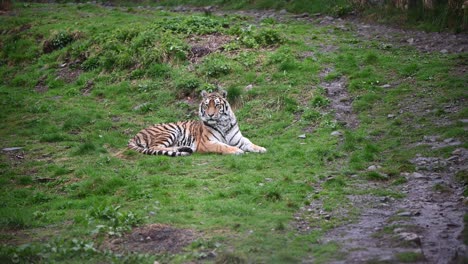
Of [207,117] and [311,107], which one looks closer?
[207,117]

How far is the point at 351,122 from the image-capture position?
13812mm

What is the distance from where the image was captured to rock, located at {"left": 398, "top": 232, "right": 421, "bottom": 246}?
752cm

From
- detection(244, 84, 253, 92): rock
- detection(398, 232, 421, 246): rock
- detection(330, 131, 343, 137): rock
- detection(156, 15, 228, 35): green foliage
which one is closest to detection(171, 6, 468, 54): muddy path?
detection(156, 15, 228, 35): green foliage

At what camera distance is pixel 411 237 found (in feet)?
25.0

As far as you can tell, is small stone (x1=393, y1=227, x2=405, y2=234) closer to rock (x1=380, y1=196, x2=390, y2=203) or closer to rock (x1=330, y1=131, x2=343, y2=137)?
rock (x1=380, y1=196, x2=390, y2=203)

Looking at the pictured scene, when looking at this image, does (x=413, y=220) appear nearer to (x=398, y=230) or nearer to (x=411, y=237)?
(x=398, y=230)

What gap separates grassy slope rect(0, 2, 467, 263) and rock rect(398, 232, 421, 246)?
0.80 meters

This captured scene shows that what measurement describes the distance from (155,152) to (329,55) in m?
6.42

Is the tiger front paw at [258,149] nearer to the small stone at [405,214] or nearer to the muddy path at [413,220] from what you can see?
the muddy path at [413,220]

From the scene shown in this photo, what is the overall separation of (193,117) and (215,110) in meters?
1.99

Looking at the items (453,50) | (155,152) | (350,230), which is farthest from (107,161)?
(453,50)

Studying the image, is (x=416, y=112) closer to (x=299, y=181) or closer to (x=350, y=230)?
(x=299, y=181)

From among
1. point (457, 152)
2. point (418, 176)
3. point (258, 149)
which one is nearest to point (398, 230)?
point (418, 176)

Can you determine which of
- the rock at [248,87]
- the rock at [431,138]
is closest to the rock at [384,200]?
the rock at [431,138]
